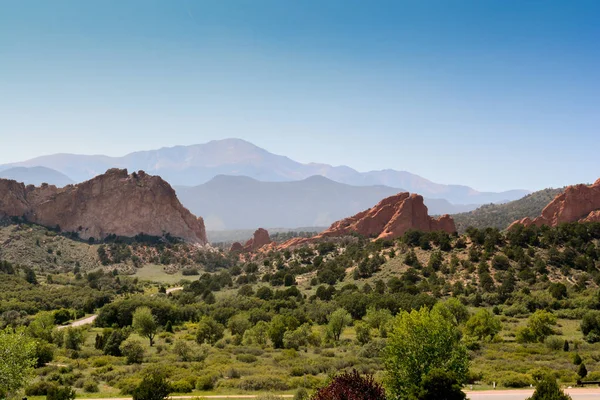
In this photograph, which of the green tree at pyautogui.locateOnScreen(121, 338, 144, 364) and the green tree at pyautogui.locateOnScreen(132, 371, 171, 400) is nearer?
the green tree at pyautogui.locateOnScreen(132, 371, 171, 400)

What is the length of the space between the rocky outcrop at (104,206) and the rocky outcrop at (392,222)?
48.8 m

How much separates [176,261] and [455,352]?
128 m

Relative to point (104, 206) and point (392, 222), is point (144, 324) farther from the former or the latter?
point (104, 206)

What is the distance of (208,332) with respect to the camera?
51.4 m

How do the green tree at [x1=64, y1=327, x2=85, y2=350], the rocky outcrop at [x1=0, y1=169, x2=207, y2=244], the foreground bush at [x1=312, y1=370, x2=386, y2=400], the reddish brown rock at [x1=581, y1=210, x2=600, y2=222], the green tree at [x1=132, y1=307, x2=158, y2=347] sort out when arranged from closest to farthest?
the foreground bush at [x1=312, y1=370, x2=386, y2=400], the green tree at [x1=64, y1=327, x2=85, y2=350], the green tree at [x1=132, y1=307, x2=158, y2=347], the reddish brown rock at [x1=581, y1=210, x2=600, y2=222], the rocky outcrop at [x1=0, y1=169, x2=207, y2=244]

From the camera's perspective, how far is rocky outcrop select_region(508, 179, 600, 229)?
125812 mm

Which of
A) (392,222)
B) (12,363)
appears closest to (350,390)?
(12,363)

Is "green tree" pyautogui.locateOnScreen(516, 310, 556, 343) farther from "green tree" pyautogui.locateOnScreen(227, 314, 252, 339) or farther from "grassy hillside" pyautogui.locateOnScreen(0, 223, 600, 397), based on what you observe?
"green tree" pyautogui.locateOnScreen(227, 314, 252, 339)

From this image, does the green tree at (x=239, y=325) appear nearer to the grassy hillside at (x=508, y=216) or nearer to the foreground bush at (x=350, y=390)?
the foreground bush at (x=350, y=390)

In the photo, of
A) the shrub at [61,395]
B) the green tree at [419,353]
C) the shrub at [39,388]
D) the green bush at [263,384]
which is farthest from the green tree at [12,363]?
the green tree at [419,353]

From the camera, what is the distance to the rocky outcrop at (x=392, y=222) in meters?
135

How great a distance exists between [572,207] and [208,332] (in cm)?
11656

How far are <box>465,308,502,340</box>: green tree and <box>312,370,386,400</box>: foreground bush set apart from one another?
96.6 ft

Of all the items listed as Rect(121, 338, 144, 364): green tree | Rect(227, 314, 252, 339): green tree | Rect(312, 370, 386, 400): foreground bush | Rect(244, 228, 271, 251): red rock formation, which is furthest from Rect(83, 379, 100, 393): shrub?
Rect(244, 228, 271, 251): red rock formation
